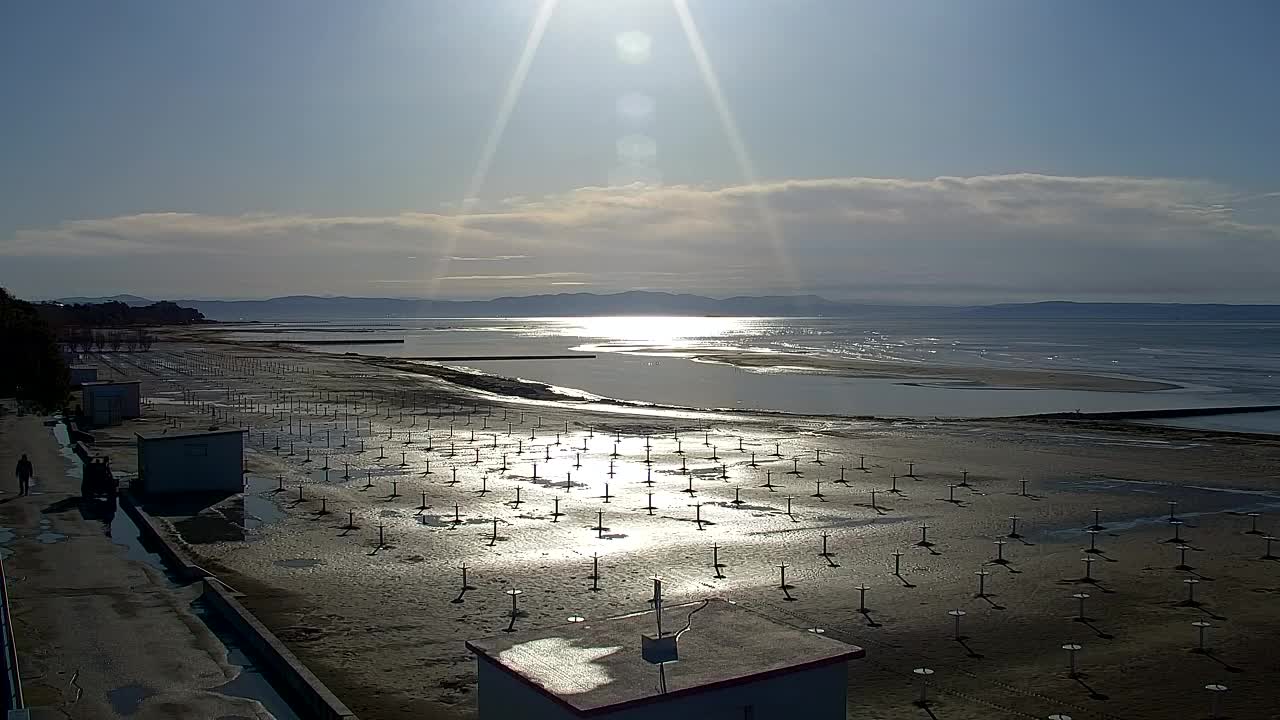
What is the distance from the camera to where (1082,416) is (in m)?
56.3

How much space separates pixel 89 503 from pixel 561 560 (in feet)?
50.4

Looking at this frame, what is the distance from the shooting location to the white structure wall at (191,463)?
98.8 ft

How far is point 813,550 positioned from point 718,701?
15.0 metres

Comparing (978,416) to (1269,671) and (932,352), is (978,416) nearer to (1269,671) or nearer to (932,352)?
(1269,671)

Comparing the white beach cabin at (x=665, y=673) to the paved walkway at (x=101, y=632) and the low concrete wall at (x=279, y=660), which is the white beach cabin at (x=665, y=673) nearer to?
the low concrete wall at (x=279, y=660)

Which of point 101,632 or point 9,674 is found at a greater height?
point 9,674

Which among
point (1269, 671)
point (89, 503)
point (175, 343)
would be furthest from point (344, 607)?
point (175, 343)

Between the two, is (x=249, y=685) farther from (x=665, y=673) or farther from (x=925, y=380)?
(x=925, y=380)

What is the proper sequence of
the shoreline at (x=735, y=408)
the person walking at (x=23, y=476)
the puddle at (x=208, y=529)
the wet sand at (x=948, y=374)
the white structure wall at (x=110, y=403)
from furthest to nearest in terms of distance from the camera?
the wet sand at (x=948, y=374) < the shoreline at (x=735, y=408) < the white structure wall at (x=110, y=403) < the person walking at (x=23, y=476) < the puddle at (x=208, y=529)

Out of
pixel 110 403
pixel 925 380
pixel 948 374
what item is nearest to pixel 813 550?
pixel 110 403

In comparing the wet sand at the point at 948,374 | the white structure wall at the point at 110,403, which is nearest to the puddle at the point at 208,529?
the white structure wall at the point at 110,403

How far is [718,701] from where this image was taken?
1016 cm

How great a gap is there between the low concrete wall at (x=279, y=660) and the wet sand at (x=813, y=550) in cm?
65

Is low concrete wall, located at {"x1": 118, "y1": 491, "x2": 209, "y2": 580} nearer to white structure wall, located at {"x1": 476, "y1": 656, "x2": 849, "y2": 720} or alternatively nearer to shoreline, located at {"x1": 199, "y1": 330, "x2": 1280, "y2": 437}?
white structure wall, located at {"x1": 476, "y1": 656, "x2": 849, "y2": 720}
